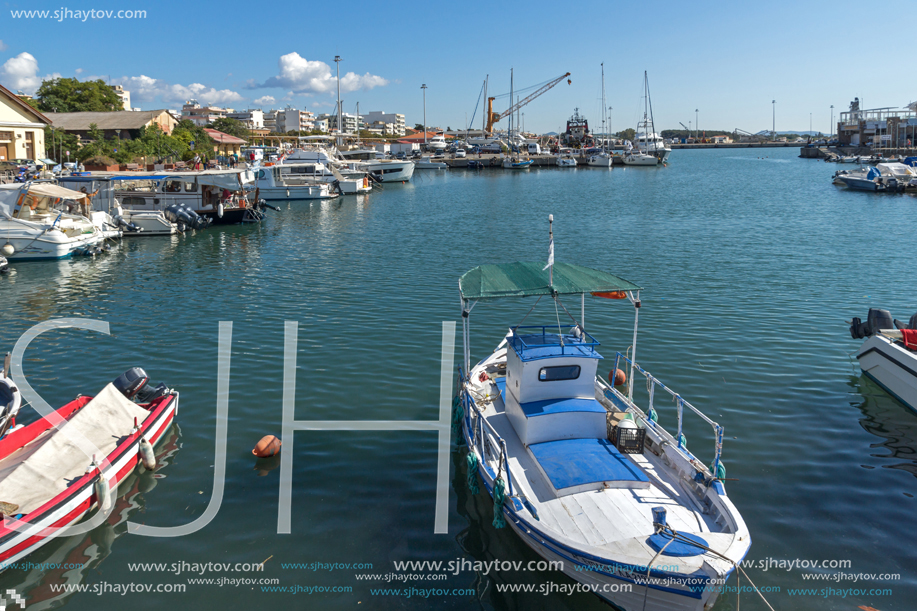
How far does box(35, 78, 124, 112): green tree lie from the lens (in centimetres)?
8465

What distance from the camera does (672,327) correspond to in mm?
21203

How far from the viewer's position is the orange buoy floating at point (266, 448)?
42.5 ft

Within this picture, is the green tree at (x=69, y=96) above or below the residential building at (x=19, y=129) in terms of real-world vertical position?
above

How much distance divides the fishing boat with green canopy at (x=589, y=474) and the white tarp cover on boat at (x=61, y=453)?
24.5 ft

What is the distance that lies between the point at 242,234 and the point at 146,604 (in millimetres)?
39119

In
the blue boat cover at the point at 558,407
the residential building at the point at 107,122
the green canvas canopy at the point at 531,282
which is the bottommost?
the blue boat cover at the point at 558,407

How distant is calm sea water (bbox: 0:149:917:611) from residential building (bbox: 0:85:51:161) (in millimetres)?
24757

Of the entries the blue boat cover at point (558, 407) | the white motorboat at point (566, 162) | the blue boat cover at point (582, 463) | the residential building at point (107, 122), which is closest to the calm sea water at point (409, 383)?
the blue boat cover at point (582, 463)

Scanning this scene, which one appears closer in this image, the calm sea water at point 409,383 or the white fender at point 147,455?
the calm sea water at point 409,383

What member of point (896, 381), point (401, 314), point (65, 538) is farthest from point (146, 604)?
point (896, 381)

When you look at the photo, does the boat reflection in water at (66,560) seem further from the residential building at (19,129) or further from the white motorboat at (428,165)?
the white motorboat at (428,165)

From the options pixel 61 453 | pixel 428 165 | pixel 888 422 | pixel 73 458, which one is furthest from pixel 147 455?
pixel 428 165

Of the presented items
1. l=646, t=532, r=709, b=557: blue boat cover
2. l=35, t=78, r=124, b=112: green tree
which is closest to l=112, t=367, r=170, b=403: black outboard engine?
l=646, t=532, r=709, b=557: blue boat cover

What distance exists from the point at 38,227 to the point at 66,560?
30.8 m
